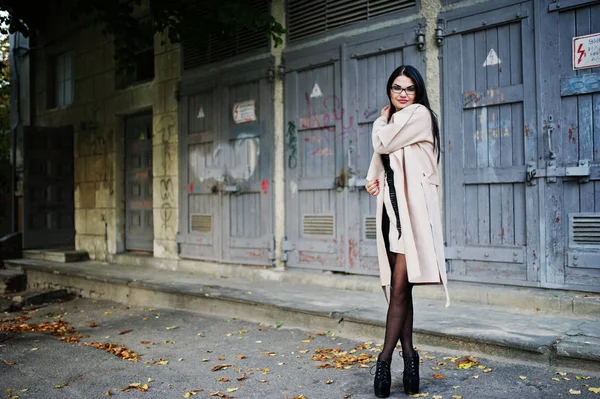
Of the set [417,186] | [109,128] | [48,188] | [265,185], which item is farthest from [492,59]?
[48,188]

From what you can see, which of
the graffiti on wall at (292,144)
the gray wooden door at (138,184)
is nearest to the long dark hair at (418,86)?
the graffiti on wall at (292,144)

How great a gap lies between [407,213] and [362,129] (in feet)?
11.1

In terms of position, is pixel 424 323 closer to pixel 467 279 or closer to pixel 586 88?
pixel 467 279

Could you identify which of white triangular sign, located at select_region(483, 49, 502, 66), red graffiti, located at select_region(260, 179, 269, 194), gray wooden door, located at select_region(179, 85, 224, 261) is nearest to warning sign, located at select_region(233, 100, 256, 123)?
gray wooden door, located at select_region(179, 85, 224, 261)

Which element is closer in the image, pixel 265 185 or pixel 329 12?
pixel 329 12

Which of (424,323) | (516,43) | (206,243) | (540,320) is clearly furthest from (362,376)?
(206,243)

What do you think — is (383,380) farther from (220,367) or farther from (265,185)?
(265,185)

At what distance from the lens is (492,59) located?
5449 millimetres

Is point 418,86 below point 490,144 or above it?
above

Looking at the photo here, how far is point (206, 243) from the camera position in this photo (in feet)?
27.1

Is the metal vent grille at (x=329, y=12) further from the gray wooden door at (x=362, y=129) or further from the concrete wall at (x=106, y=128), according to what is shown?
the concrete wall at (x=106, y=128)

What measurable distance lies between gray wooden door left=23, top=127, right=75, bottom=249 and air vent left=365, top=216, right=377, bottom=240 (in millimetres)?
7031

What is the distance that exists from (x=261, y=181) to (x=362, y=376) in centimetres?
410

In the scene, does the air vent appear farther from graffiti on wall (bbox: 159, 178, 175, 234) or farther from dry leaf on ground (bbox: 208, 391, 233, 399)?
graffiti on wall (bbox: 159, 178, 175, 234)
